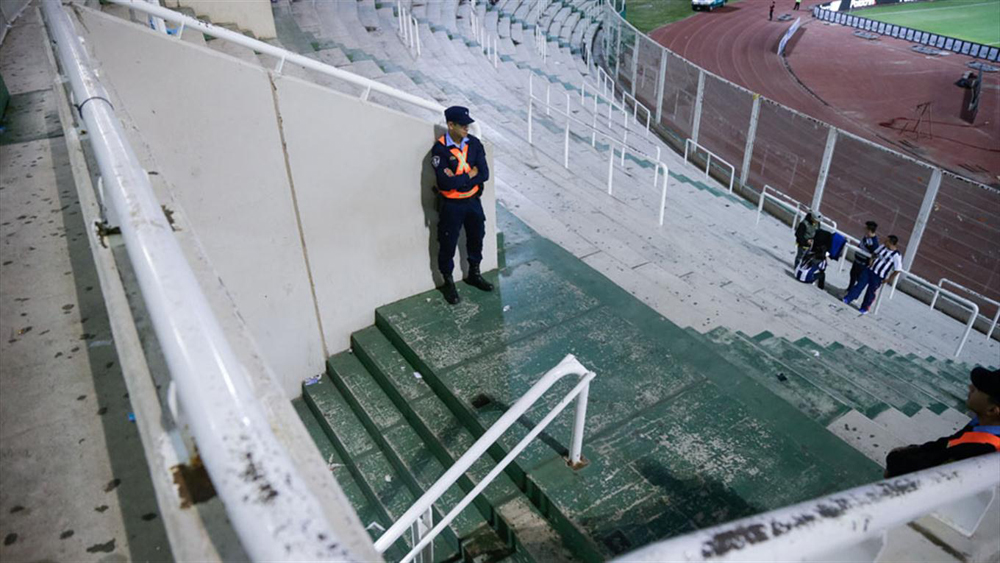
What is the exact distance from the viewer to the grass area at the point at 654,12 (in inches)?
1363

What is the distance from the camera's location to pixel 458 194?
15.6ft

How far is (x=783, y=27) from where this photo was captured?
33781 millimetres

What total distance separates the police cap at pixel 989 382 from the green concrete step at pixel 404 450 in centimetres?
234

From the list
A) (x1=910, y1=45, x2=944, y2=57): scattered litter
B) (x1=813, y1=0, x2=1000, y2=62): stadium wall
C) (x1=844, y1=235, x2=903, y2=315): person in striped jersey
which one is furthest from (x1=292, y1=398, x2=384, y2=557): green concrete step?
(x1=813, y1=0, x2=1000, y2=62): stadium wall

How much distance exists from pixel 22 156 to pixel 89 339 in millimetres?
2608

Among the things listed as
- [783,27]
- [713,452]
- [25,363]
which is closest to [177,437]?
[25,363]

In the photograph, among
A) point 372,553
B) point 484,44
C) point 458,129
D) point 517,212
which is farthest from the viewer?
point 484,44

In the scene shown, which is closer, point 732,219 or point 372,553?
point 372,553

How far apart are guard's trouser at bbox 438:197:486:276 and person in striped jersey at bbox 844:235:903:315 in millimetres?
6010

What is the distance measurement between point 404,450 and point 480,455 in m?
1.37

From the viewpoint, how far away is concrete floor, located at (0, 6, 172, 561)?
1.62 m

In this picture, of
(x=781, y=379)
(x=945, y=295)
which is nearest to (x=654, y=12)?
(x=945, y=295)

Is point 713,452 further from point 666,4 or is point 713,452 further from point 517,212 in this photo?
point 666,4

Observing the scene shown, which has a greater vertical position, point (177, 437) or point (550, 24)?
point (177, 437)
